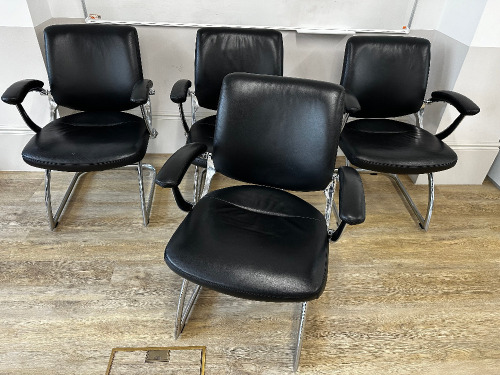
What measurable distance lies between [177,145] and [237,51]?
924 millimetres

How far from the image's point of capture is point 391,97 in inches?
80.2

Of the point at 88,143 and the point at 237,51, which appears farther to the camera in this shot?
the point at 237,51

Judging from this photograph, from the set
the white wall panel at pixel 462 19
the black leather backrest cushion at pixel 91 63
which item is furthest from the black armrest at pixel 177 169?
the white wall panel at pixel 462 19

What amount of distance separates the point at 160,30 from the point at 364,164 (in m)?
1.46

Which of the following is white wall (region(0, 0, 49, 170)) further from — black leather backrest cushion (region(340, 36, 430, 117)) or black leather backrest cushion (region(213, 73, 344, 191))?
black leather backrest cushion (region(340, 36, 430, 117))

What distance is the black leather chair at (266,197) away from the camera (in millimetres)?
1104

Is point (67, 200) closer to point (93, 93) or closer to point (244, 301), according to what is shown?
point (93, 93)

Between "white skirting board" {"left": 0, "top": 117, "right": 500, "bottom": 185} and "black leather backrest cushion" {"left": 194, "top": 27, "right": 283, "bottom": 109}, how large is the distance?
1.99ft

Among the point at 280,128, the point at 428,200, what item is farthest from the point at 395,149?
the point at 280,128

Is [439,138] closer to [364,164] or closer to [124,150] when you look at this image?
[364,164]

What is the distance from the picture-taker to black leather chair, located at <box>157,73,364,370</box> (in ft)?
3.62

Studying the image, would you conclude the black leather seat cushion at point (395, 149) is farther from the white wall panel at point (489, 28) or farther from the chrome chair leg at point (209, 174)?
the chrome chair leg at point (209, 174)

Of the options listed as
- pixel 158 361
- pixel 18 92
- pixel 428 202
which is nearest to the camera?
pixel 158 361

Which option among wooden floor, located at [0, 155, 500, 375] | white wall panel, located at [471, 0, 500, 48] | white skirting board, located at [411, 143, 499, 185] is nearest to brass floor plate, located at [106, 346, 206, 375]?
wooden floor, located at [0, 155, 500, 375]
